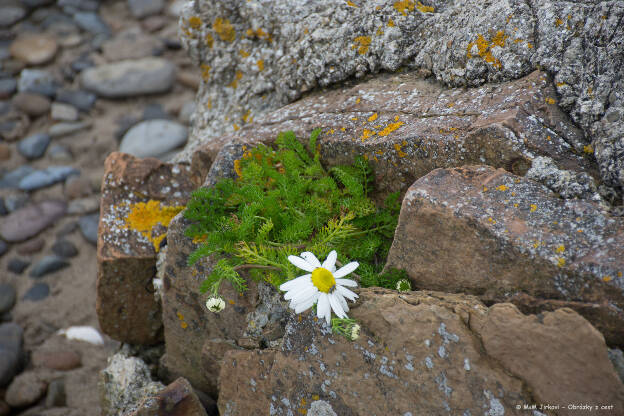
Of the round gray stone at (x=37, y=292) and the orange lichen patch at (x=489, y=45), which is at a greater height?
the orange lichen patch at (x=489, y=45)

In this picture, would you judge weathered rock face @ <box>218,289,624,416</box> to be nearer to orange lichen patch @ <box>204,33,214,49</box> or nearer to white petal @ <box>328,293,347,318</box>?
white petal @ <box>328,293,347,318</box>

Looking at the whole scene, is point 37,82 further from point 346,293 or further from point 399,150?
point 346,293

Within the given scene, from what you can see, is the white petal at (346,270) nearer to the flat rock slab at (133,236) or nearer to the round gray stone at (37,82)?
the flat rock slab at (133,236)

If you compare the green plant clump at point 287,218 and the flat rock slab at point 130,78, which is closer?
the green plant clump at point 287,218

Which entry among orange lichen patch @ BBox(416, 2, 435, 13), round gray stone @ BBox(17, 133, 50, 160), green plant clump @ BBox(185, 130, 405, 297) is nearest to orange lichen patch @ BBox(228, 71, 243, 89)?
green plant clump @ BBox(185, 130, 405, 297)

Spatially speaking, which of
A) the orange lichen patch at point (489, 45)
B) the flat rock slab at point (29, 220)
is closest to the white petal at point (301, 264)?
the orange lichen patch at point (489, 45)

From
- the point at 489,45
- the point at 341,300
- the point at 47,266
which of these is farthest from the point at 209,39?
the point at 47,266

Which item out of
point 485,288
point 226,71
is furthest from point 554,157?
point 226,71
